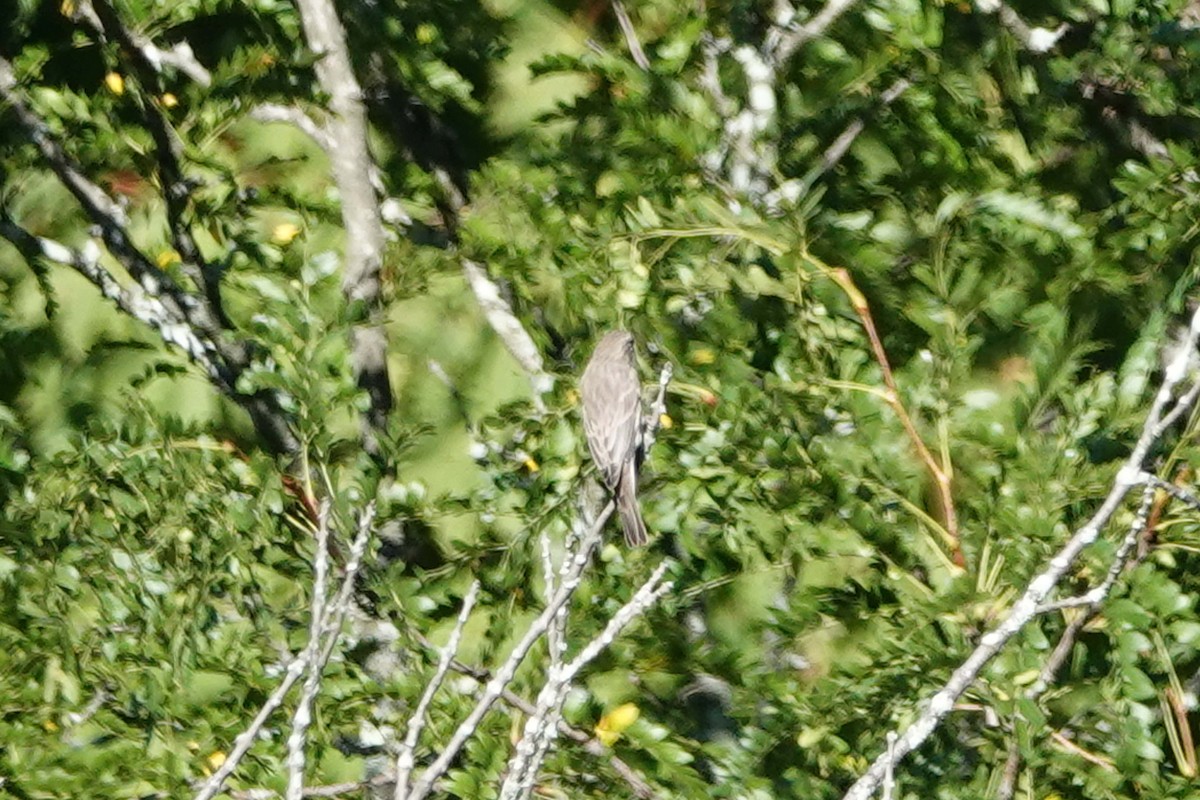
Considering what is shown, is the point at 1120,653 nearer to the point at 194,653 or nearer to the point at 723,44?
the point at 723,44

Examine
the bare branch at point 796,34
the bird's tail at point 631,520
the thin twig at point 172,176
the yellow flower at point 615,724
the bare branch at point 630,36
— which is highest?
the bare branch at point 796,34

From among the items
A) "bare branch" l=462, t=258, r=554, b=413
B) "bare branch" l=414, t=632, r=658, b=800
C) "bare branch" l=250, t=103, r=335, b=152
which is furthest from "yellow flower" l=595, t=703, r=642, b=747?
"bare branch" l=250, t=103, r=335, b=152

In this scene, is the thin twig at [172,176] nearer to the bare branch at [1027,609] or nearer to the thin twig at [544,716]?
the thin twig at [544,716]

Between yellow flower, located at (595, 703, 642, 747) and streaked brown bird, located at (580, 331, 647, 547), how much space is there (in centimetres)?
46

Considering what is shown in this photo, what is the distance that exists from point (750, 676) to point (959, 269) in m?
1.03

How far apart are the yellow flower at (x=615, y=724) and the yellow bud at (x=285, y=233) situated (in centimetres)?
179

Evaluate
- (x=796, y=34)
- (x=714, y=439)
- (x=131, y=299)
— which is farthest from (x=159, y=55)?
(x=714, y=439)

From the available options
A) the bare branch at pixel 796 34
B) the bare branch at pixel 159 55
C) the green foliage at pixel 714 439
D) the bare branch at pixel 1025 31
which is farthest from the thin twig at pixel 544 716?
the bare branch at pixel 159 55

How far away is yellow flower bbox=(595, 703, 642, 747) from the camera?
345 cm

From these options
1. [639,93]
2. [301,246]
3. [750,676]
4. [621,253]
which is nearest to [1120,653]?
[750,676]

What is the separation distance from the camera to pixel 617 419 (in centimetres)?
427

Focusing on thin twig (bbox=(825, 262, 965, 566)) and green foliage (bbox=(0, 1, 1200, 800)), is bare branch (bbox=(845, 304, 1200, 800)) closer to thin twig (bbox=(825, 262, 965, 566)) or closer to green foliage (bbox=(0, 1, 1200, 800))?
green foliage (bbox=(0, 1, 1200, 800))

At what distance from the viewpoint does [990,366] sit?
14.8 feet

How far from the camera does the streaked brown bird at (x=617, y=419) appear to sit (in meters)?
3.87
